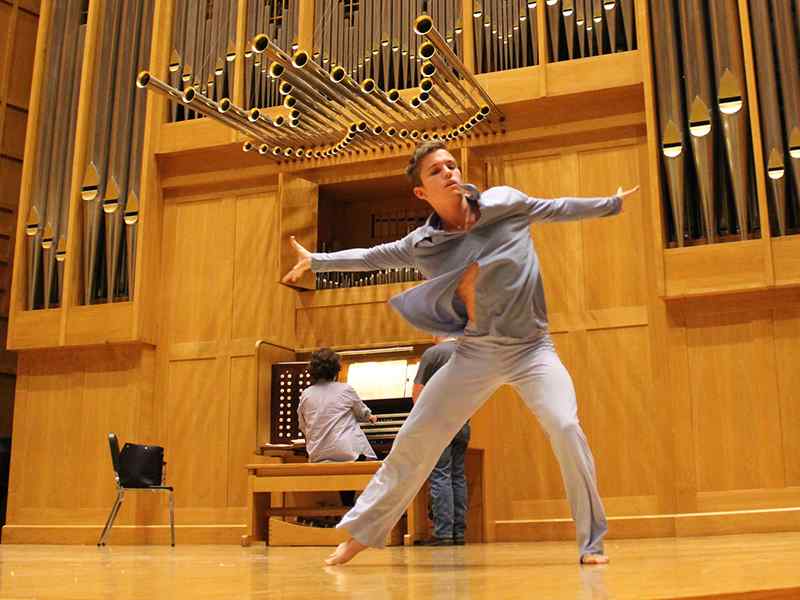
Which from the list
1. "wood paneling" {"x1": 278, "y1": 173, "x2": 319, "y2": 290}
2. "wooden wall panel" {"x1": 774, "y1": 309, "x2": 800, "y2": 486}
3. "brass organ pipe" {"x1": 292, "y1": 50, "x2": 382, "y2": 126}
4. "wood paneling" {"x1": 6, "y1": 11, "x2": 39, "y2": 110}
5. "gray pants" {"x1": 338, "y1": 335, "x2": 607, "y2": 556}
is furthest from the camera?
"wood paneling" {"x1": 6, "y1": 11, "x2": 39, "y2": 110}

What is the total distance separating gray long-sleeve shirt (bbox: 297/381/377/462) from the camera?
6660 millimetres

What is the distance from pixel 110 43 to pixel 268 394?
12.3ft

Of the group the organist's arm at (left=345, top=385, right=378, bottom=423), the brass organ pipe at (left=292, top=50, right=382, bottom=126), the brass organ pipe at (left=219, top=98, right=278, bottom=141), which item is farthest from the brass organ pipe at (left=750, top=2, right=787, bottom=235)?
the brass organ pipe at (left=219, top=98, right=278, bottom=141)

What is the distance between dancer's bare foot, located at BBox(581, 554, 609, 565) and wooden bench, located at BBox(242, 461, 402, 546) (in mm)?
2870

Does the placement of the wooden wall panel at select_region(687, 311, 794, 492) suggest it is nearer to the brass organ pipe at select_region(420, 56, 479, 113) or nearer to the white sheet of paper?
the white sheet of paper

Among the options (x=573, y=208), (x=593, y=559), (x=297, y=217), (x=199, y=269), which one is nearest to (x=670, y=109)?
(x=297, y=217)

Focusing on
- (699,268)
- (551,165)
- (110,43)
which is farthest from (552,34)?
(110,43)

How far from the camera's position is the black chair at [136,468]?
726cm

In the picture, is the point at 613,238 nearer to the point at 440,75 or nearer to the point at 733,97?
the point at 733,97

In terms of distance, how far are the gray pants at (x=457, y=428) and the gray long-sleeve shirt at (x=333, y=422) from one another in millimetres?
3052

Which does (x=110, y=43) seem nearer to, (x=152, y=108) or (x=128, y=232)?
(x=152, y=108)

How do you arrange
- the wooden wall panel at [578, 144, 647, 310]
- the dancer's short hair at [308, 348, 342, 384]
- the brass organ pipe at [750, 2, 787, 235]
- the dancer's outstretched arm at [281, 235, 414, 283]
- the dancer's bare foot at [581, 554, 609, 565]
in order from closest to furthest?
the dancer's bare foot at [581, 554, 609, 565] < the dancer's outstretched arm at [281, 235, 414, 283] < the brass organ pipe at [750, 2, 787, 235] < the dancer's short hair at [308, 348, 342, 384] < the wooden wall panel at [578, 144, 647, 310]

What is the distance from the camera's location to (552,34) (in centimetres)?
757

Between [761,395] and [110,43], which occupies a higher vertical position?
[110,43]
